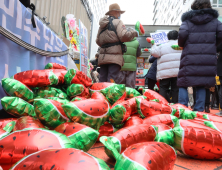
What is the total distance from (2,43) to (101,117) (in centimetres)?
90

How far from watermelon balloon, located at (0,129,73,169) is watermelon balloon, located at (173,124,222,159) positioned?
0.59m

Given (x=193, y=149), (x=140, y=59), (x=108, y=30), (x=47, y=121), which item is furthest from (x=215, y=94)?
(x=47, y=121)

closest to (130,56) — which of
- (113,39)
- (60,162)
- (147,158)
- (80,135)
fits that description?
(113,39)

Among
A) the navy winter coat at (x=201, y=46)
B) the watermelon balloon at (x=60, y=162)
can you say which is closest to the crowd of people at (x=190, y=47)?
the navy winter coat at (x=201, y=46)

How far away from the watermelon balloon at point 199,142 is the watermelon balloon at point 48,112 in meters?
0.64

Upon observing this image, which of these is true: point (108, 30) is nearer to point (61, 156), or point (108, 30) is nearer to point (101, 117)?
point (101, 117)

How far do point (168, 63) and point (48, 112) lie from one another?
2266 millimetres

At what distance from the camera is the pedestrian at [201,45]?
203 cm

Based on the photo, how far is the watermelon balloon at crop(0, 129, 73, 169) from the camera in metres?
0.57

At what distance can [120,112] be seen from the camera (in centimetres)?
111

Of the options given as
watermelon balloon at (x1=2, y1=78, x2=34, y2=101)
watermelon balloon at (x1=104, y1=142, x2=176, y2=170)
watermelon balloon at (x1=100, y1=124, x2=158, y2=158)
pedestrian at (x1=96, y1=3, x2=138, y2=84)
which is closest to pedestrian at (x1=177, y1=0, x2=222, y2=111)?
pedestrian at (x1=96, y1=3, x2=138, y2=84)

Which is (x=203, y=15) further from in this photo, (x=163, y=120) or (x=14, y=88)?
(x=14, y=88)

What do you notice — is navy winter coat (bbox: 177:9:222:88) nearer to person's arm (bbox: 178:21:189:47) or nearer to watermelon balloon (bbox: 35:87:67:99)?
person's arm (bbox: 178:21:189:47)

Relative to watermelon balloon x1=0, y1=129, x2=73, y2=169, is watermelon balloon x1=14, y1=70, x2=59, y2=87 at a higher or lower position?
higher
